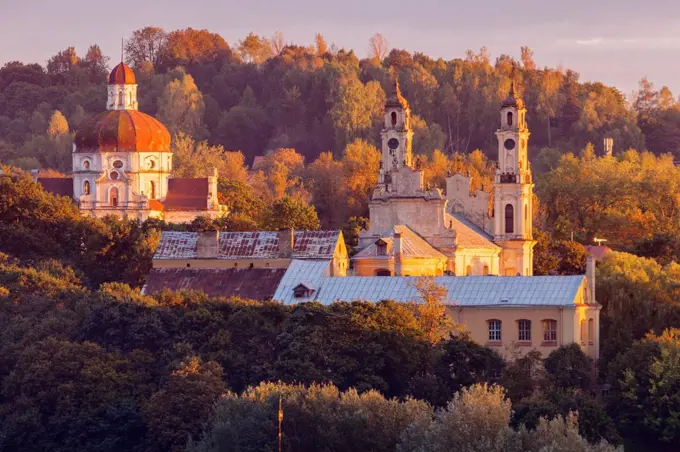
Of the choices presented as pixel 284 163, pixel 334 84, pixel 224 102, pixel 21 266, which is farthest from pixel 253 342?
pixel 224 102

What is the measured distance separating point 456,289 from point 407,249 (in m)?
8.96

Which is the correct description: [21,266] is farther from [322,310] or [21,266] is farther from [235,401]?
[235,401]

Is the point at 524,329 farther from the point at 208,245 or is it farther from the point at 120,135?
the point at 120,135

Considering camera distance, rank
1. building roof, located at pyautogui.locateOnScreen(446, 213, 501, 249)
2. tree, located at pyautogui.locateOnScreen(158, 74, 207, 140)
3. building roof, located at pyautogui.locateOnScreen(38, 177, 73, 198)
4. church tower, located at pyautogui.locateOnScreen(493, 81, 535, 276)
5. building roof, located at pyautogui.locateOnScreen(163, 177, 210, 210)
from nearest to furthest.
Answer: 1. building roof, located at pyautogui.locateOnScreen(446, 213, 501, 249)
2. church tower, located at pyautogui.locateOnScreen(493, 81, 535, 276)
3. building roof, located at pyautogui.locateOnScreen(163, 177, 210, 210)
4. building roof, located at pyautogui.locateOnScreen(38, 177, 73, 198)
5. tree, located at pyautogui.locateOnScreen(158, 74, 207, 140)

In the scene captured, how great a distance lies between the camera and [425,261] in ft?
296

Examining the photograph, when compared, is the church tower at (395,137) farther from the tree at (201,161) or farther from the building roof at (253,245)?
the tree at (201,161)

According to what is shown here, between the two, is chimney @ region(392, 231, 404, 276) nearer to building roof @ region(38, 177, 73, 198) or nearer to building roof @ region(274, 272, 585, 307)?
building roof @ region(274, 272, 585, 307)

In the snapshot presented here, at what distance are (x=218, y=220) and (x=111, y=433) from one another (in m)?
34.4

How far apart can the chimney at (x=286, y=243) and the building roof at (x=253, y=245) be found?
13 centimetres

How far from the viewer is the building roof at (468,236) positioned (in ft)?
322

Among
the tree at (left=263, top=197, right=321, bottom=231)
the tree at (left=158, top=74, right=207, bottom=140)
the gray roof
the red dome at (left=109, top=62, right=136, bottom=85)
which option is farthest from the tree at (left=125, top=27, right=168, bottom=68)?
the gray roof

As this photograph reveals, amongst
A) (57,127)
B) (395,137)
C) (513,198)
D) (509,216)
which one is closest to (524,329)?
(509,216)

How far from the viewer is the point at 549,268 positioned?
4033 inches

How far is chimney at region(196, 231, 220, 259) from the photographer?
8969 centimetres
